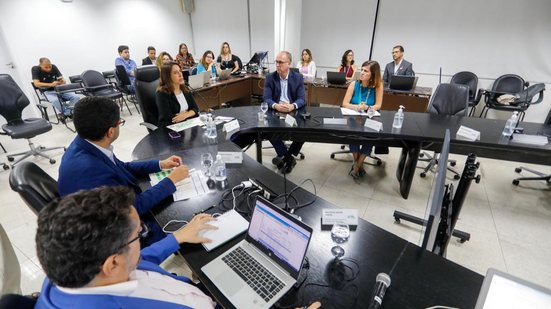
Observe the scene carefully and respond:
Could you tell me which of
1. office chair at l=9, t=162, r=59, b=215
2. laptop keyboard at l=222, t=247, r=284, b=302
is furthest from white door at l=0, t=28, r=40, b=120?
laptop keyboard at l=222, t=247, r=284, b=302

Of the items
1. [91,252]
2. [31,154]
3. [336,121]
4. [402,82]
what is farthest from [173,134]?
[402,82]

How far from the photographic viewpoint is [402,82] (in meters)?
4.03

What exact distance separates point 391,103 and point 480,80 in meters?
2.16

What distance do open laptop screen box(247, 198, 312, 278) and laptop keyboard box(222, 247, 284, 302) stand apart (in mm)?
59

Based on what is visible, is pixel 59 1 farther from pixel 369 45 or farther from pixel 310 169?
pixel 369 45

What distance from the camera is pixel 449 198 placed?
1.33 meters

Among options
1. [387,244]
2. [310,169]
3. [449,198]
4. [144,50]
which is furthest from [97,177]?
[144,50]

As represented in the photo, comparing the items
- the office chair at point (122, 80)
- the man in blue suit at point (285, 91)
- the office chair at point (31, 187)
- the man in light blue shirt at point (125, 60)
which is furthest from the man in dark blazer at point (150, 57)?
the office chair at point (31, 187)

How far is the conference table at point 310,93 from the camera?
4129 millimetres

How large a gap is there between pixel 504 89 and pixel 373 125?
3.92 metres

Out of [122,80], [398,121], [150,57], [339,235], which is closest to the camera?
[339,235]

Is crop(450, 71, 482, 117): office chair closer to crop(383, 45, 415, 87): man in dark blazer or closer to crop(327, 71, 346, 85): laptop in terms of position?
crop(383, 45, 415, 87): man in dark blazer

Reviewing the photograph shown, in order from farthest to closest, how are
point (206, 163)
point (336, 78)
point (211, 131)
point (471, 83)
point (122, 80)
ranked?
point (122, 80) → point (471, 83) → point (336, 78) → point (211, 131) → point (206, 163)

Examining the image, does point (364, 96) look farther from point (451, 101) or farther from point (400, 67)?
point (400, 67)
